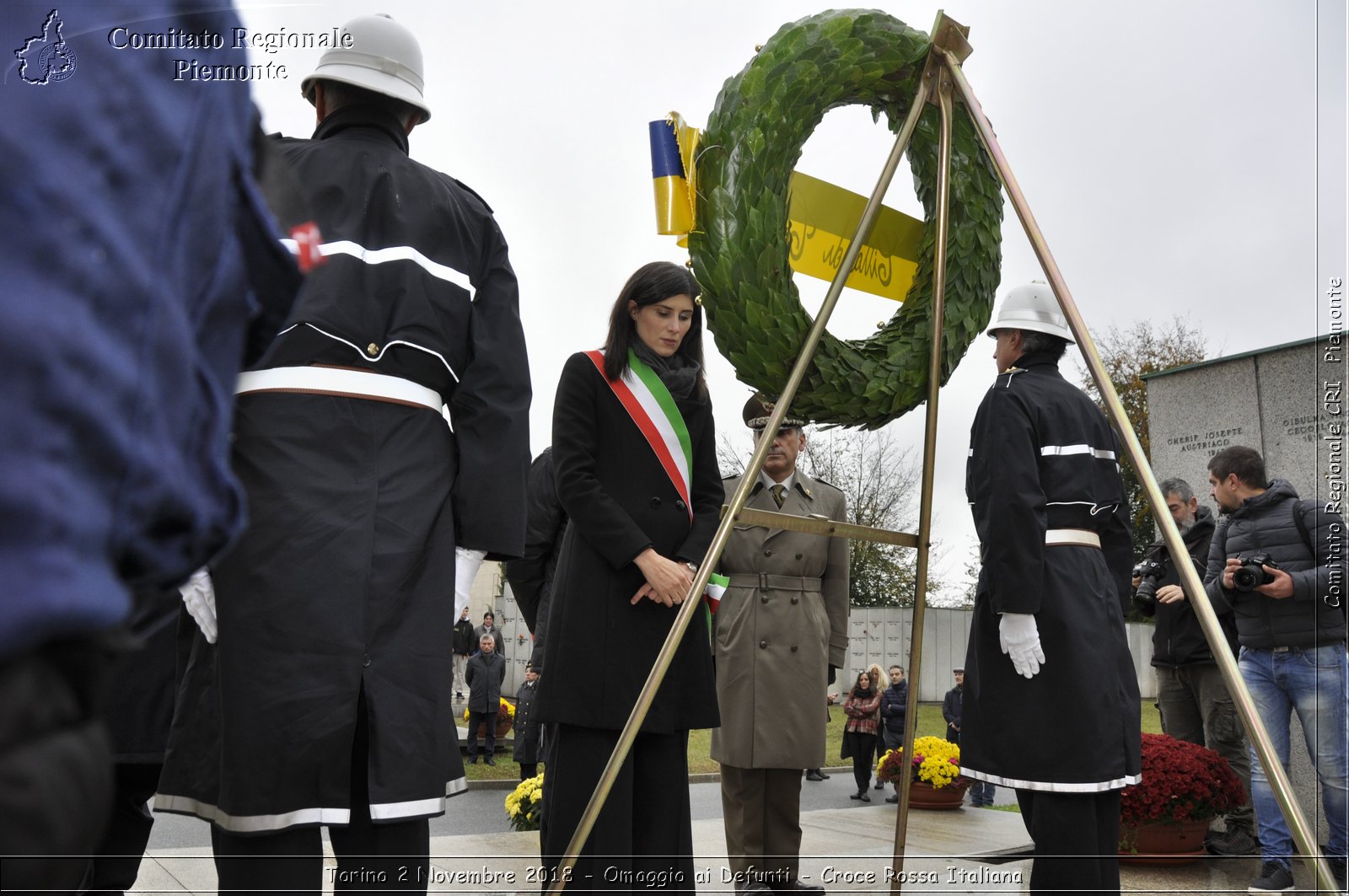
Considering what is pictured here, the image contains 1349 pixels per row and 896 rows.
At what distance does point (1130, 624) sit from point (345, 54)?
99.5ft

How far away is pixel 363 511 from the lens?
242 cm

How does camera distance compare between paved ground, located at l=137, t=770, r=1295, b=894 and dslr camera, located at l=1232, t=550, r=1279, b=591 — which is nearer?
paved ground, located at l=137, t=770, r=1295, b=894

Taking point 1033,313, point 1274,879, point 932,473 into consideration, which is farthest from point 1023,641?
point 1274,879

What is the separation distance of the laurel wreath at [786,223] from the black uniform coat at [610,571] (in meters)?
0.45

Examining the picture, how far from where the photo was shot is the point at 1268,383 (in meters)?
7.25

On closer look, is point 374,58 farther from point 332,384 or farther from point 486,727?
point 486,727

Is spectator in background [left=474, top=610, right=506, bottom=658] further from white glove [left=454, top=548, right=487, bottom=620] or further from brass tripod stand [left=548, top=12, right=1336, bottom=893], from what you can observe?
white glove [left=454, top=548, right=487, bottom=620]

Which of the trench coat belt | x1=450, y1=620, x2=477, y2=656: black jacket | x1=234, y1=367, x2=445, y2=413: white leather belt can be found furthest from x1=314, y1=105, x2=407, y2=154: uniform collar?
x1=450, y1=620, x2=477, y2=656: black jacket

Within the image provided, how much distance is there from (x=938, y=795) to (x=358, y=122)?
23.7 ft

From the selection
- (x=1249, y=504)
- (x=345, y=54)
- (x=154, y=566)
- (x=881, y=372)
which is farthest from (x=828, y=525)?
(x=1249, y=504)

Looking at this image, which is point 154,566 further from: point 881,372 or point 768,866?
point 768,866

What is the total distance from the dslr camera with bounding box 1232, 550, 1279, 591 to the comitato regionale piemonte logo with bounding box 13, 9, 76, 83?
20.0ft

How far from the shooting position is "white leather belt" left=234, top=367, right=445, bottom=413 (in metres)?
2.44

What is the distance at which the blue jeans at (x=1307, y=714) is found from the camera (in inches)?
221
